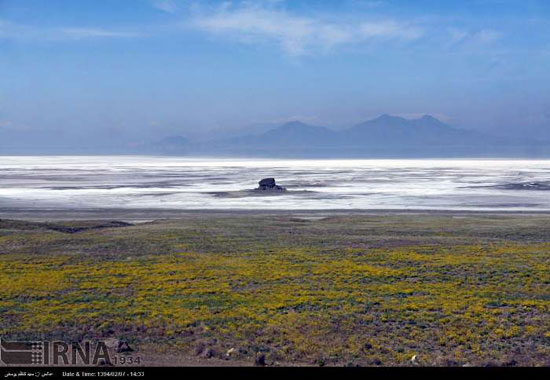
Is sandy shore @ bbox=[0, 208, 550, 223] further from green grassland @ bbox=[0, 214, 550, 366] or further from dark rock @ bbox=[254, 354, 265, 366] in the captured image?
dark rock @ bbox=[254, 354, 265, 366]

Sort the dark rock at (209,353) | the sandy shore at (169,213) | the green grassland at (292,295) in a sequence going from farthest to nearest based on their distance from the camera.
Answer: the sandy shore at (169,213) < the green grassland at (292,295) < the dark rock at (209,353)

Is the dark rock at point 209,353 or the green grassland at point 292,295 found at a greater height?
the green grassland at point 292,295

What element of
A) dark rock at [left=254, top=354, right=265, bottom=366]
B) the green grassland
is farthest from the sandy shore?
dark rock at [left=254, top=354, right=265, bottom=366]

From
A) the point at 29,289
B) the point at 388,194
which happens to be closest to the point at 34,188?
the point at 388,194

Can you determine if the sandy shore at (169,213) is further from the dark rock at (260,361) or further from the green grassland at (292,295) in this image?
the dark rock at (260,361)

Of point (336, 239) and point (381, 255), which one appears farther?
point (336, 239)

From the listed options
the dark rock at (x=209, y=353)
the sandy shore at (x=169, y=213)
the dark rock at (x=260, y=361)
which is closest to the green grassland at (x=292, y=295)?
the dark rock at (x=209, y=353)

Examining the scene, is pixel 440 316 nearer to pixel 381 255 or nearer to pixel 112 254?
pixel 381 255

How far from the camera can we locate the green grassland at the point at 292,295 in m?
15.9

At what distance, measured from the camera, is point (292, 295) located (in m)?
20.3

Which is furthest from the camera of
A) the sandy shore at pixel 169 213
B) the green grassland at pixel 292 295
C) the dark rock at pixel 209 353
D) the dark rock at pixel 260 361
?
the sandy shore at pixel 169 213

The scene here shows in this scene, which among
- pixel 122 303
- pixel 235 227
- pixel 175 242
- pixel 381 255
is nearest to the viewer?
pixel 122 303

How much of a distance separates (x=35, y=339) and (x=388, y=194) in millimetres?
53465

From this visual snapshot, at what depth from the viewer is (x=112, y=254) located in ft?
91.8
